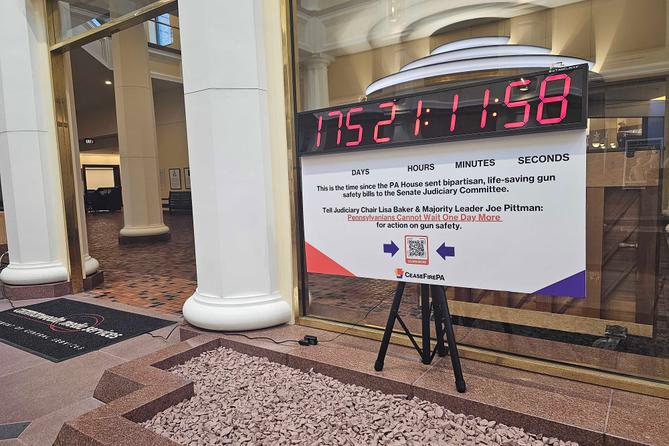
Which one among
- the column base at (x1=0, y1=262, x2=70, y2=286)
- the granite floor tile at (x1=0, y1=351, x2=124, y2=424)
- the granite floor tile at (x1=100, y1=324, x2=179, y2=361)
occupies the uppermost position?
the column base at (x1=0, y1=262, x2=70, y2=286)

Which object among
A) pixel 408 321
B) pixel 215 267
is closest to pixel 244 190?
pixel 215 267

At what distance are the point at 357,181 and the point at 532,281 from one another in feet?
3.39

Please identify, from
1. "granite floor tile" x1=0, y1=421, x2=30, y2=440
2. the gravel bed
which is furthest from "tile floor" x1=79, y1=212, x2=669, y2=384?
"granite floor tile" x1=0, y1=421, x2=30, y2=440

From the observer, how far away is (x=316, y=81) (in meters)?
3.46

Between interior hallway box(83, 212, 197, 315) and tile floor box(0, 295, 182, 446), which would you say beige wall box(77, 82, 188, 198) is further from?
tile floor box(0, 295, 182, 446)

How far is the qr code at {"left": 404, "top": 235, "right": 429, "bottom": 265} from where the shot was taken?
7.70 ft

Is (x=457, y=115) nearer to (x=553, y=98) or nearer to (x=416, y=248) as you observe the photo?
(x=553, y=98)

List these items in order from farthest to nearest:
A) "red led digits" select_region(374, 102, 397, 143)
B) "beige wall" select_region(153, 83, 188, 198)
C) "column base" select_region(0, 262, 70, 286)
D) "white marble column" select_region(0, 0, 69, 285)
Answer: "beige wall" select_region(153, 83, 188, 198) → "column base" select_region(0, 262, 70, 286) → "white marble column" select_region(0, 0, 69, 285) → "red led digits" select_region(374, 102, 397, 143)

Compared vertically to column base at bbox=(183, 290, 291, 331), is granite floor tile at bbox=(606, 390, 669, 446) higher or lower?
lower

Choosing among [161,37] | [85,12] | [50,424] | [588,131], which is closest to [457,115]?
[588,131]

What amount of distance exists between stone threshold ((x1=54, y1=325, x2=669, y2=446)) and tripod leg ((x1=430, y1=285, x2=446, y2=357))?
69 mm

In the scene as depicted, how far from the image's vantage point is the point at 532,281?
2.12 meters

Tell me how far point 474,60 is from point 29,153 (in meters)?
4.82

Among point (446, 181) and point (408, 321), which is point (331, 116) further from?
point (408, 321)
